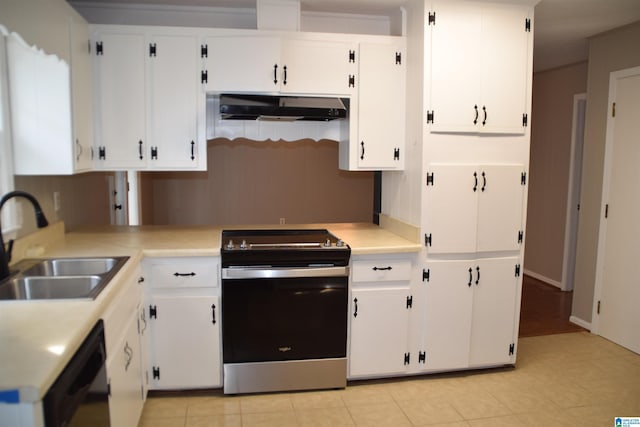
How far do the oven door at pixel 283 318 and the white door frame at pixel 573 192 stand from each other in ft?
10.9

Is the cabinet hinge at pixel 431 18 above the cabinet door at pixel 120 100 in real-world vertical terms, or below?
above

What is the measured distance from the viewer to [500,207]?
3229 millimetres

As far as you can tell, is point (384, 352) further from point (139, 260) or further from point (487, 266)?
point (139, 260)

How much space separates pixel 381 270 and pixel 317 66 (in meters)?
1.36

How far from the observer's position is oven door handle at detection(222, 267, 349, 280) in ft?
9.53

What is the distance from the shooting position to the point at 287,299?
2.97m

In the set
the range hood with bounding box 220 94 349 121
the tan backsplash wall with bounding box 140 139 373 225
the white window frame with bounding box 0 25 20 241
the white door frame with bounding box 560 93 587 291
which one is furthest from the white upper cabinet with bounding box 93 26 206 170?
the tan backsplash wall with bounding box 140 139 373 225

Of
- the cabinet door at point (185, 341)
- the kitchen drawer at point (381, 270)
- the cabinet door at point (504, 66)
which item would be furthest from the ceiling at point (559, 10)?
the cabinet door at point (185, 341)

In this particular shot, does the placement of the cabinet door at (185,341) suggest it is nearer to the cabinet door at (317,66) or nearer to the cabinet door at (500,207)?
the cabinet door at (317,66)

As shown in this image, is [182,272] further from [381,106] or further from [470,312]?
[470,312]

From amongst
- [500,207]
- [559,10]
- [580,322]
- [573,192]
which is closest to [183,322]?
[500,207]

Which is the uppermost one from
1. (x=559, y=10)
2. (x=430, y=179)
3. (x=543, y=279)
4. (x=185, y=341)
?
(x=559, y=10)

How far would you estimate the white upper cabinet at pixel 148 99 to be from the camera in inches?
121

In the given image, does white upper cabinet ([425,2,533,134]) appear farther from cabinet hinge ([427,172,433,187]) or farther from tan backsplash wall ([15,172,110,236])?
tan backsplash wall ([15,172,110,236])
